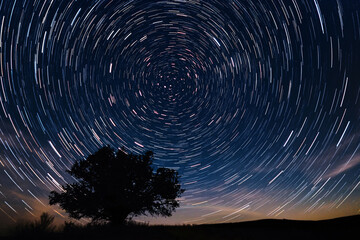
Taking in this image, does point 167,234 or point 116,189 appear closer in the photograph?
point 167,234

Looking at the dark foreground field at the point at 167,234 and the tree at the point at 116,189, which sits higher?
the tree at the point at 116,189

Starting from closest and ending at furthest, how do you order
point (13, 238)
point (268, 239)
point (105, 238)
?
point (13, 238) → point (105, 238) → point (268, 239)

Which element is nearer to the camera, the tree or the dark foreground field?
the dark foreground field

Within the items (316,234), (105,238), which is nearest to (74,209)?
(105,238)

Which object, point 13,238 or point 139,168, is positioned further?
point 139,168

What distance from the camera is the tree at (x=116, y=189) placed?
50.9 feet

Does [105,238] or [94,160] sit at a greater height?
[94,160]

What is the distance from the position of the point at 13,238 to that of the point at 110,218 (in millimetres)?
10546

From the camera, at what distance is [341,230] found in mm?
10672

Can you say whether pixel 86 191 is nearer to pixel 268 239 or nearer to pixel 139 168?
pixel 139 168

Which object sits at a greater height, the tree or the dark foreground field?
the tree

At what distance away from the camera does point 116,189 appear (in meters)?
15.7

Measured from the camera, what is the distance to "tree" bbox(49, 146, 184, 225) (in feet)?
50.9

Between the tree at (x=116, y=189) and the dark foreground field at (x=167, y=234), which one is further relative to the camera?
the tree at (x=116, y=189)
